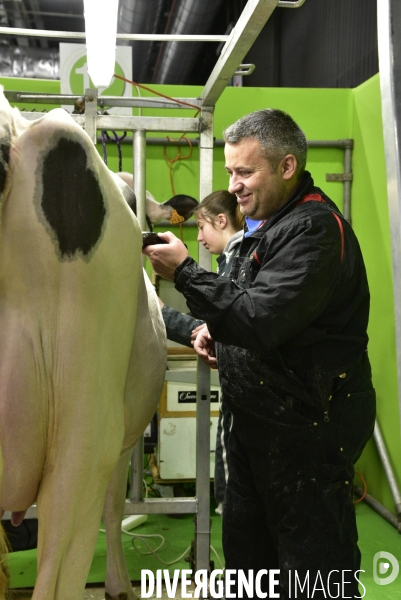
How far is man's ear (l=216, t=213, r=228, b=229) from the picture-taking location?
2.49m

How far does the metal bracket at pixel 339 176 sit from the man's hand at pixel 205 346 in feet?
7.61

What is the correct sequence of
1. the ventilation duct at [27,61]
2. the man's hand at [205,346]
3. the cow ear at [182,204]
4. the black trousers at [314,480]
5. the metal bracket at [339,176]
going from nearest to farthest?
the black trousers at [314,480], the man's hand at [205,346], the cow ear at [182,204], the metal bracket at [339,176], the ventilation duct at [27,61]

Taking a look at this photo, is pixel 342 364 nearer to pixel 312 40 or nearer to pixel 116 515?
pixel 116 515

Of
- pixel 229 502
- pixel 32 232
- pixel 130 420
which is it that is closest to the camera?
pixel 32 232

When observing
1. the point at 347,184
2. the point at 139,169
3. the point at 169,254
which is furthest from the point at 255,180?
the point at 347,184

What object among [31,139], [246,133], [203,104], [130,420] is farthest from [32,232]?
[203,104]

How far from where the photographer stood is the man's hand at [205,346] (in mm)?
2180

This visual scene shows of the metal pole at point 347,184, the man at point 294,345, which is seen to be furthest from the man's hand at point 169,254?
the metal pole at point 347,184

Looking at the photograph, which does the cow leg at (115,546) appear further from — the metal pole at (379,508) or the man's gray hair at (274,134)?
the metal pole at (379,508)

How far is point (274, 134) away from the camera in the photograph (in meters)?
1.78

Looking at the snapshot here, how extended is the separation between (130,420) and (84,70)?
3.01 metres

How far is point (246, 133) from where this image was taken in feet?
5.90

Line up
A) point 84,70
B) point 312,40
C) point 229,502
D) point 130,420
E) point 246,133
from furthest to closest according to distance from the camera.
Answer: point 312,40 < point 84,70 < point 229,502 < point 246,133 < point 130,420

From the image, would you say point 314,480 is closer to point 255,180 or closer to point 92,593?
point 255,180
